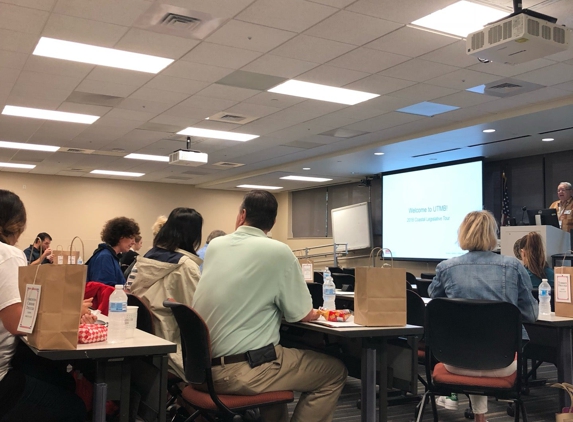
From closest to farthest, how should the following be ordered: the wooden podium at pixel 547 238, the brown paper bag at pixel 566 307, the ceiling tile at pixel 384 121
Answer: the brown paper bag at pixel 566 307, the wooden podium at pixel 547 238, the ceiling tile at pixel 384 121

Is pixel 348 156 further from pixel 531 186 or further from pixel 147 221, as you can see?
pixel 147 221

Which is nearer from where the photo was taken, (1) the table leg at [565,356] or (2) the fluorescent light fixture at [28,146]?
(1) the table leg at [565,356]

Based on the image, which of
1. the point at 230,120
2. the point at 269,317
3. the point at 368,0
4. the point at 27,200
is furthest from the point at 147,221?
the point at 269,317

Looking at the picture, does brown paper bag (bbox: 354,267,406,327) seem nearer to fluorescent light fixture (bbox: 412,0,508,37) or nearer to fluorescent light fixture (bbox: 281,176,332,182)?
fluorescent light fixture (bbox: 412,0,508,37)

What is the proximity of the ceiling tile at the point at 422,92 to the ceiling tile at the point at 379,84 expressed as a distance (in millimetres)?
122

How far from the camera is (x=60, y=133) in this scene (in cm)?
838


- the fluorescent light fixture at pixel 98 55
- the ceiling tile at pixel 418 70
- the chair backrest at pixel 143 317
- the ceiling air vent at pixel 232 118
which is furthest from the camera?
the ceiling air vent at pixel 232 118

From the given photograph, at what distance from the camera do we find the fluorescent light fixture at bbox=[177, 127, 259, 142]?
8.12m

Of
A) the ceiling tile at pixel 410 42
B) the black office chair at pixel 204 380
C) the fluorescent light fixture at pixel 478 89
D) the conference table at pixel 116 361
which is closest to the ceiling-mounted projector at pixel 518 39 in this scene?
the ceiling tile at pixel 410 42

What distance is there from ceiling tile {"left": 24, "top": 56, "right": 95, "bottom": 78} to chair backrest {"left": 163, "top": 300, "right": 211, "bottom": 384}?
3635 millimetres

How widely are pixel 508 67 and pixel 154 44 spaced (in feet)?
10.3

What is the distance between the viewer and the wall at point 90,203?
43.4ft

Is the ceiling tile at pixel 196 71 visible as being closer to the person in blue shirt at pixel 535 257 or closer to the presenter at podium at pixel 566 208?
the person in blue shirt at pixel 535 257

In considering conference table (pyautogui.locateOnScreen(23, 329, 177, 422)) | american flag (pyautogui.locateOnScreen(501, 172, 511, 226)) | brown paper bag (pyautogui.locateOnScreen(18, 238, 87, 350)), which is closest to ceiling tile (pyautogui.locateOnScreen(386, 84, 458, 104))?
american flag (pyautogui.locateOnScreen(501, 172, 511, 226))
